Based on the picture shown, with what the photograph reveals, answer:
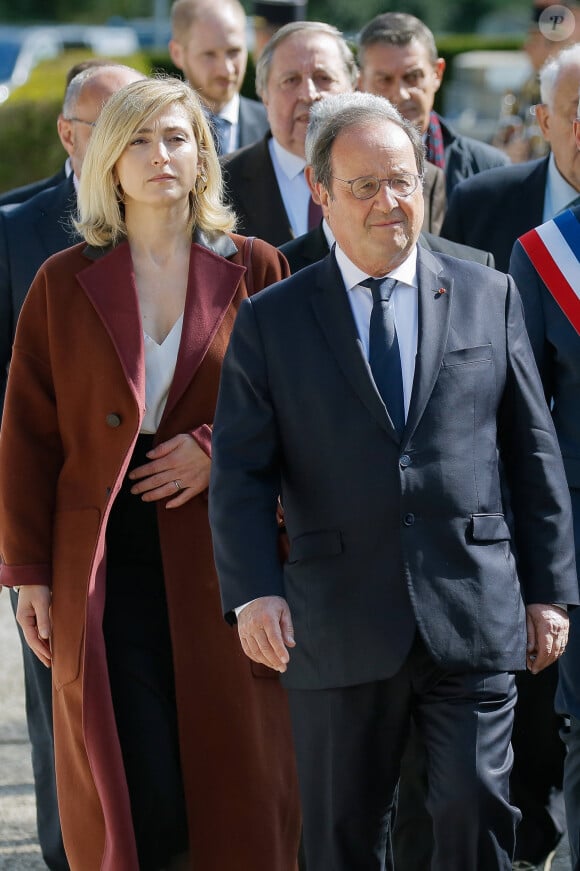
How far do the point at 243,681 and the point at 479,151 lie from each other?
9.10 feet

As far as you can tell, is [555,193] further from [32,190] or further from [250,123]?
[250,123]

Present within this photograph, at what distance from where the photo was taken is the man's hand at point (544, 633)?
138 inches

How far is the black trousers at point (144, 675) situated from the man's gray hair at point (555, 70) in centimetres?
176

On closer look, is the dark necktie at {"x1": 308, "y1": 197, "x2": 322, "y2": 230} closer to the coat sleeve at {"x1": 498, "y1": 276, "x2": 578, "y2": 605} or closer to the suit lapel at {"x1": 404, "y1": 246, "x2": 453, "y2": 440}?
the suit lapel at {"x1": 404, "y1": 246, "x2": 453, "y2": 440}

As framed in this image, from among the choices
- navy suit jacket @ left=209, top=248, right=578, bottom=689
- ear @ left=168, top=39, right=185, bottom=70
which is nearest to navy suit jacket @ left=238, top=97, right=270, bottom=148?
ear @ left=168, top=39, right=185, bottom=70

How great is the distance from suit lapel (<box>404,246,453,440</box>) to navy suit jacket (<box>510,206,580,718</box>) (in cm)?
51

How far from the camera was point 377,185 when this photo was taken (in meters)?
3.48

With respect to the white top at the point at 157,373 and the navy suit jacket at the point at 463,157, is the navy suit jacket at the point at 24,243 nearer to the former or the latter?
the white top at the point at 157,373

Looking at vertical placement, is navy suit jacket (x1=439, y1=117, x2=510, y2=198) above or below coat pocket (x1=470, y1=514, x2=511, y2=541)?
above

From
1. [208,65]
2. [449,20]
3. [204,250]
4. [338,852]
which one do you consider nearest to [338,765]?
[338,852]

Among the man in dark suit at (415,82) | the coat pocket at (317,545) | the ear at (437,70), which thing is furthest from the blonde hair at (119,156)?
the ear at (437,70)

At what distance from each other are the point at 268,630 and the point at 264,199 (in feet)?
7.83

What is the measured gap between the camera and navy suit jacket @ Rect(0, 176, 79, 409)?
15.0 ft

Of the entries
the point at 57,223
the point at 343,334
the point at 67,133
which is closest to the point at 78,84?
the point at 67,133
